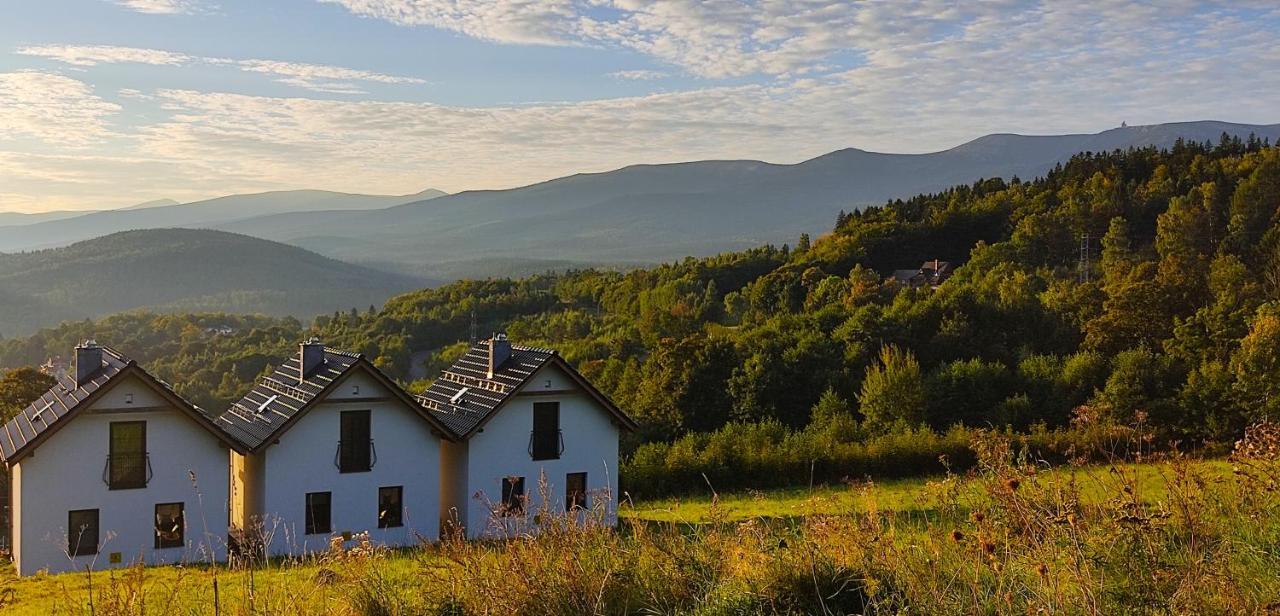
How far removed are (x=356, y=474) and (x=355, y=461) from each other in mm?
284

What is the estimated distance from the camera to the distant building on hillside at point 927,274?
217 feet

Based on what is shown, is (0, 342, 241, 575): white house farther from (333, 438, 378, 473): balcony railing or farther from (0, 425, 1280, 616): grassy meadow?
(0, 425, 1280, 616): grassy meadow

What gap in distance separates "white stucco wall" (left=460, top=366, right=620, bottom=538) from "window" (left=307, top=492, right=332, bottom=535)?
9.98 ft

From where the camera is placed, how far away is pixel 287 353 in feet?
227

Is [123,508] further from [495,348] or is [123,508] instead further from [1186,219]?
[1186,219]

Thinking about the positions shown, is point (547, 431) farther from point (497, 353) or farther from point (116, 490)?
point (116, 490)

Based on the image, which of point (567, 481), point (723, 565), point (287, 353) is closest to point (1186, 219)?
point (567, 481)

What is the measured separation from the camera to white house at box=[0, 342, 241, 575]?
19.1 metres

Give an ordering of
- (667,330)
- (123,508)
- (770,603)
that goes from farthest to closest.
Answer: (667,330)
(123,508)
(770,603)

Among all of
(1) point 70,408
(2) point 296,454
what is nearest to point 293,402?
(2) point 296,454

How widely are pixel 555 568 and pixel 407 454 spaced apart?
17.6m

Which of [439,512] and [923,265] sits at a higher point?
[923,265]

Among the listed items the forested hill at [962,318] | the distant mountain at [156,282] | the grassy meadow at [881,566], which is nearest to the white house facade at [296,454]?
the forested hill at [962,318]

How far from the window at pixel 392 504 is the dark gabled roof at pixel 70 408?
329cm
